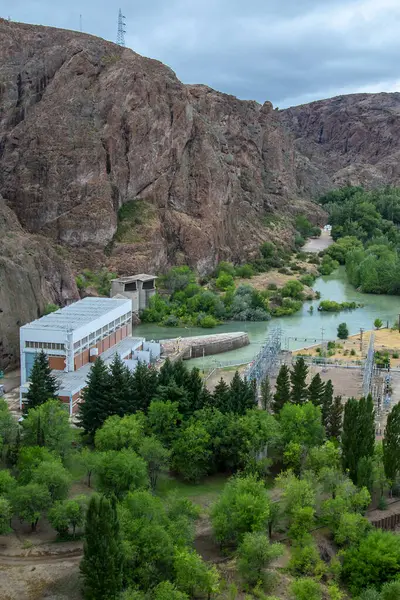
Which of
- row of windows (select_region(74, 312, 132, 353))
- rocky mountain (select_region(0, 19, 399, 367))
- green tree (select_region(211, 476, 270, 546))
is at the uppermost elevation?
rocky mountain (select_region(0, 19, 399, 367))

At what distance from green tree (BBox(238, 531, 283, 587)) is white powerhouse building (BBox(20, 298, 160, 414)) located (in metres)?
15.9

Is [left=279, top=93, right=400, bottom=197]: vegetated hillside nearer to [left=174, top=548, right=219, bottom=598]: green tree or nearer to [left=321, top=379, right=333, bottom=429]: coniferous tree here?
[left=321, top=379, right=333, bottom=429]: coniferous tree

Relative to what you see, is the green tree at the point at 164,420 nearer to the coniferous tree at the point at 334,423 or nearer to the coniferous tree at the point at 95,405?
the coniferous tree at the point at 95,405

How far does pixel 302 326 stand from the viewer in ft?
210

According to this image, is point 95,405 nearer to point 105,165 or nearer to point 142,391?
point 142,391

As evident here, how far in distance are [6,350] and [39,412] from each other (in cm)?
1749

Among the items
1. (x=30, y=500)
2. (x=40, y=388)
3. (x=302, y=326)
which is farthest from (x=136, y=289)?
(x=30, y=500)

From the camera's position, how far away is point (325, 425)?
113ft

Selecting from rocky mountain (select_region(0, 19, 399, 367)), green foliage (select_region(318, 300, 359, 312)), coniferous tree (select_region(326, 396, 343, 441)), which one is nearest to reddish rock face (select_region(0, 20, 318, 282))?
rocky mountain (select_region(0, 19, 399, 367))

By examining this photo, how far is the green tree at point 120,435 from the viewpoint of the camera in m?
29.3

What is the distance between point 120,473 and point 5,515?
14.5ft

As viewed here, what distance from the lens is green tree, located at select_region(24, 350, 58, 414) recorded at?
34.5 meters

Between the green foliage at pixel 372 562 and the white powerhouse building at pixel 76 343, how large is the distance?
1753 cm

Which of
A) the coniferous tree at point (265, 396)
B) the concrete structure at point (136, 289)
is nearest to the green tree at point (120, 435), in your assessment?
the coniferous tree at point (265, 396)
